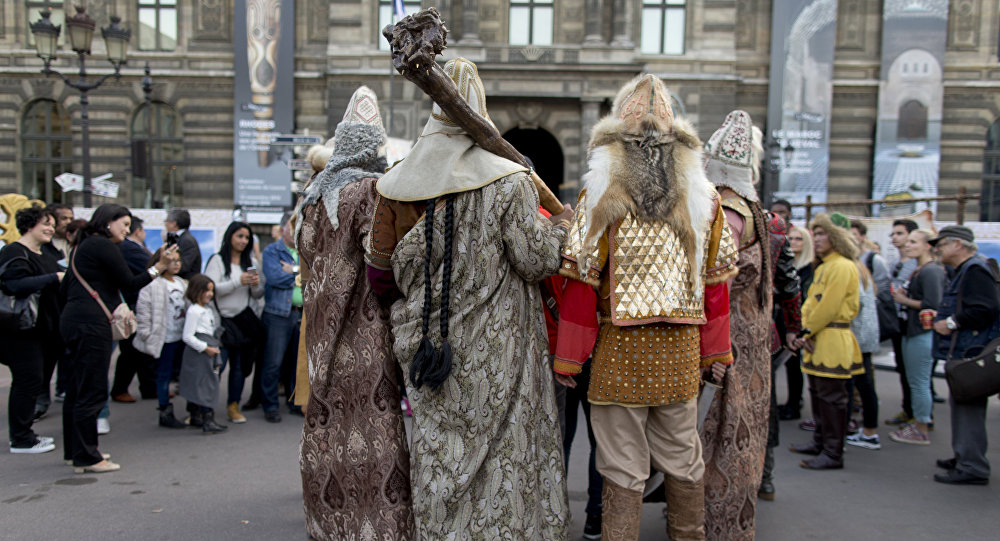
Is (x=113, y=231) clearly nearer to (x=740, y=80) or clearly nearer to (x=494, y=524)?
(x=494, y=524)

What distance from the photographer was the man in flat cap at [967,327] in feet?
16.0

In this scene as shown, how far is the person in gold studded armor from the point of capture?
283cm

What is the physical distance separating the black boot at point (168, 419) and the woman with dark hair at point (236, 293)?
443mm

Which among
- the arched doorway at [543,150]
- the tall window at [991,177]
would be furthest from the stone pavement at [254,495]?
the tall window at [991,177]

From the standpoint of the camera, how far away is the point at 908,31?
19438mm

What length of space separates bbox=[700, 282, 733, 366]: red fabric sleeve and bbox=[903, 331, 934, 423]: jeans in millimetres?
3973

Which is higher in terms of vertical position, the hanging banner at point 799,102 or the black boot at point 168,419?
the hanging banner at point 799,102

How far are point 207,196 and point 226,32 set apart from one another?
4.95 meters

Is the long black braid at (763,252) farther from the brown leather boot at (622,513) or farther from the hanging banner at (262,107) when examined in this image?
the hanging banner at (262,107)

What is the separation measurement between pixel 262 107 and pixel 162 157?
168 inches

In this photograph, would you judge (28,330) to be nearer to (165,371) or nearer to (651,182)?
(165,371)

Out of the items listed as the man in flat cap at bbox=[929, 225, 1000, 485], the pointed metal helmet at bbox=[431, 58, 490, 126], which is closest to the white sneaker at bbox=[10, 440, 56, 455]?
the pointed metal helmet at bbox=[431, 58, 490, 126]

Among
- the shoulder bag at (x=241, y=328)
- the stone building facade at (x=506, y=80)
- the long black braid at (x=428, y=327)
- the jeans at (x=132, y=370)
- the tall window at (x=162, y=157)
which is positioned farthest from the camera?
the tall window at (x=162, y=157)

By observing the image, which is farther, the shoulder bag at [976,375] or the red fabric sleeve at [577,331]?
the shoulder bag at [976,375]
